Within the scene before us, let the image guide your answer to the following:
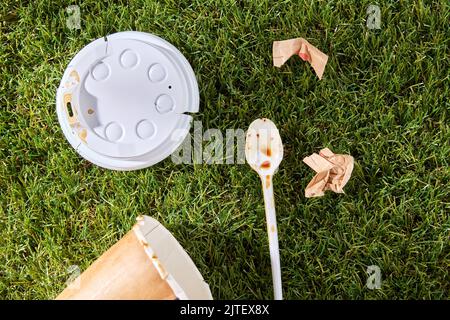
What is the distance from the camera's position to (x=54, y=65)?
1419 mm

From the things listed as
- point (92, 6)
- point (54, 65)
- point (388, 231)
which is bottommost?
point (388, 231)

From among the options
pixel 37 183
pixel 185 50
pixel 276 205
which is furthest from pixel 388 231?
pixel 37 183

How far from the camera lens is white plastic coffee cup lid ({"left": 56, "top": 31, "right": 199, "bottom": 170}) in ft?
4.43

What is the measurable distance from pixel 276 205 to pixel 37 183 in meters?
0.56

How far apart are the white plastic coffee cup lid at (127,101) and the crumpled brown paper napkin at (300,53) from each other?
0.20 metres

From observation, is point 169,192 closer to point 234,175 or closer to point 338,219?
point 234,175

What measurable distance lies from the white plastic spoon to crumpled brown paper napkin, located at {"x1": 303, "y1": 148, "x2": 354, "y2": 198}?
0.08m

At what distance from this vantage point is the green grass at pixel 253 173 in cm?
134
